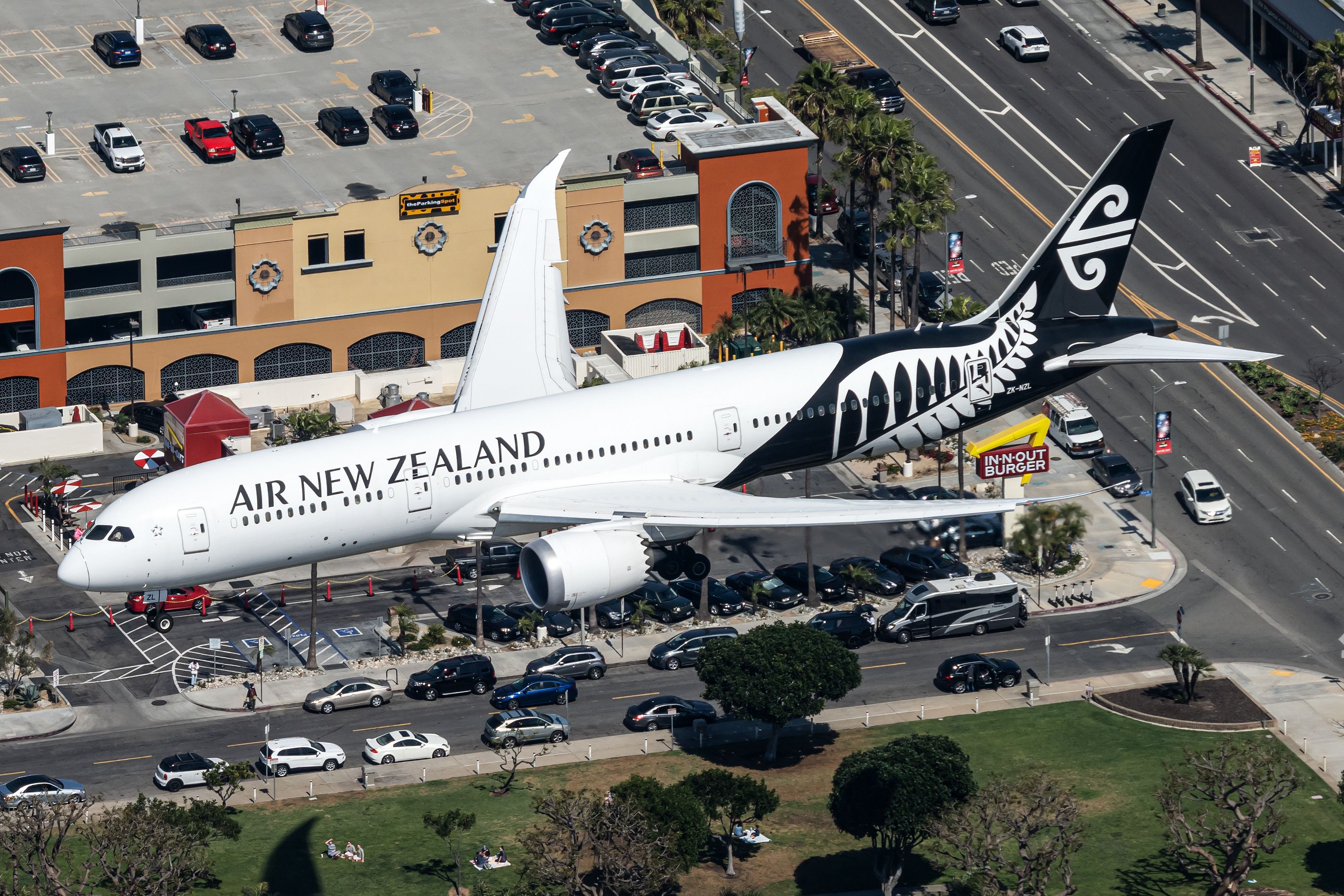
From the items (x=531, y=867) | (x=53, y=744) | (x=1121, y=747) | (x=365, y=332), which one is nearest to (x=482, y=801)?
(x=531, y=867)

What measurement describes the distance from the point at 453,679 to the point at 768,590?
22745 millimetres

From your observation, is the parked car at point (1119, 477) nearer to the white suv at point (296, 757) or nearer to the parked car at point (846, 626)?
the parked car at point (846, 626)

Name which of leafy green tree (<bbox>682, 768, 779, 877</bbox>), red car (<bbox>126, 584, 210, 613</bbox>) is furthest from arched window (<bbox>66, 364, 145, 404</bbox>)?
leafy green tree (<bbox>682, 768, 779, 877</bbox>)

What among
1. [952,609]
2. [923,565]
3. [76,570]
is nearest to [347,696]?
[952,609]

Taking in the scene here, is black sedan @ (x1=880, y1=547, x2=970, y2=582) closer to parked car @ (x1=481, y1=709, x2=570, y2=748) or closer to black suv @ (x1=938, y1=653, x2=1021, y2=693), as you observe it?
black suv @ (x1=938, y1=653, x2=1021, y2=693)

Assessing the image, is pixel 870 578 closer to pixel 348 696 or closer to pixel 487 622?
pixel 487 622

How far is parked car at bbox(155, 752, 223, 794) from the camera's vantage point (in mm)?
153750

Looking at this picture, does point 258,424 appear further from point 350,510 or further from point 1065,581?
point 350,510

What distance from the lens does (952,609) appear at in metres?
174

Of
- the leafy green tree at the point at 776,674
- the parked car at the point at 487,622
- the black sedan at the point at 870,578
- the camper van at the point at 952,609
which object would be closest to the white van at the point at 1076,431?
the camper van at the point at 952,609

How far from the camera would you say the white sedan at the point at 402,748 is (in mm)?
158375

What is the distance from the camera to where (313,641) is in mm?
167750

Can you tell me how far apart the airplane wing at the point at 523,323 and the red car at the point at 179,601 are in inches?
1738

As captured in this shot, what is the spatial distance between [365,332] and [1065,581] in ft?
183
